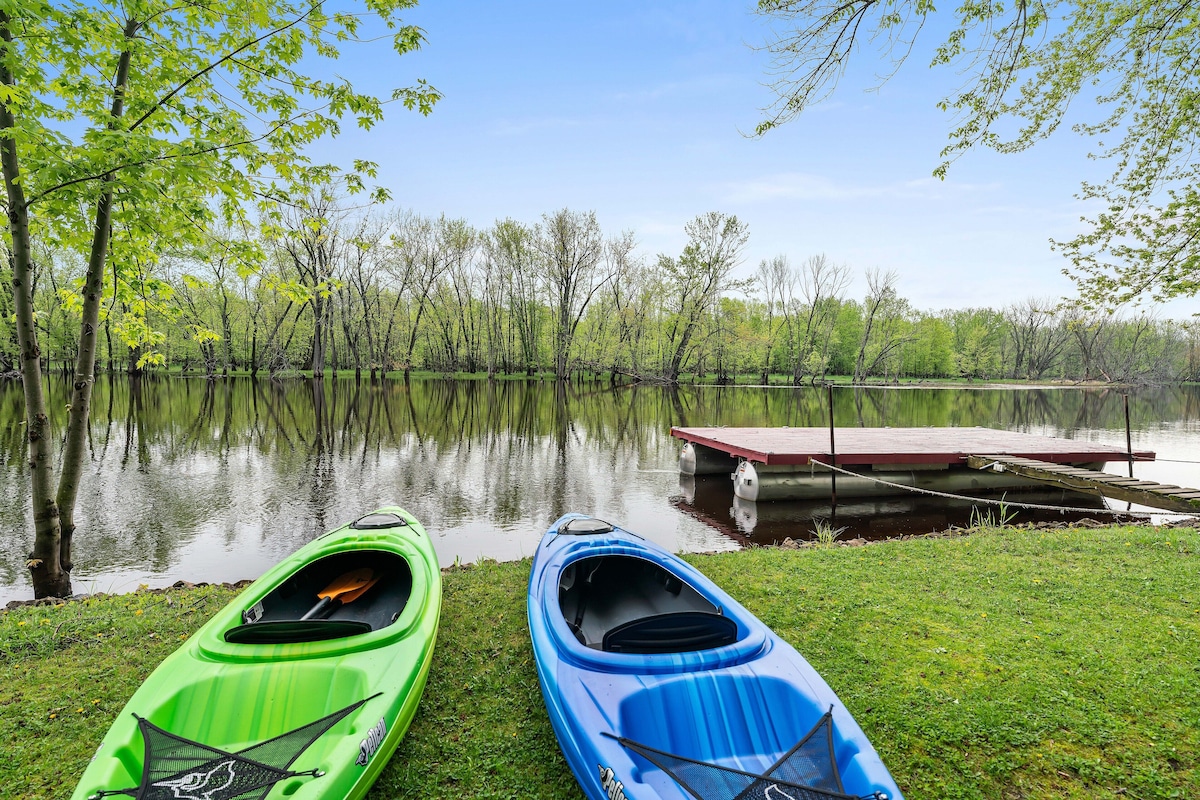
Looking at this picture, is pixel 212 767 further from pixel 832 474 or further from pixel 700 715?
pixel 832 474

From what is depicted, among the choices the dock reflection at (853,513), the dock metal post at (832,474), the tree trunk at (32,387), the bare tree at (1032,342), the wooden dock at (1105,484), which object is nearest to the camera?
the tree trunk at (32,387)

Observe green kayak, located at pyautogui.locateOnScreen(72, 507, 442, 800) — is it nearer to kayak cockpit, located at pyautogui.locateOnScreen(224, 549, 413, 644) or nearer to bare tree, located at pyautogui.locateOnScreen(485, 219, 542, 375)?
kayak cockpit, located at pyautogui.locateOnScreen(224, 549, 413, 644)

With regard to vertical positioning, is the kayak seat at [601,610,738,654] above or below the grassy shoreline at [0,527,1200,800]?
above

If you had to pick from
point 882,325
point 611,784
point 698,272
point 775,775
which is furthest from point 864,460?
point 882,325

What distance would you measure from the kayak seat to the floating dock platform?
24.7 ft

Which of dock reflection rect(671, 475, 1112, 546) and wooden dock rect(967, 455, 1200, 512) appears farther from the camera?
dock reflection rect(671, 475, 1112, 546)

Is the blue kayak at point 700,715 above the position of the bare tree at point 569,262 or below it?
below

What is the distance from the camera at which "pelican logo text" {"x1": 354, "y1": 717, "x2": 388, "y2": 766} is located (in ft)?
7.27

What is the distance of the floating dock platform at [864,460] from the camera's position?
10.5 m

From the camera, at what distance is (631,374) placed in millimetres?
50750

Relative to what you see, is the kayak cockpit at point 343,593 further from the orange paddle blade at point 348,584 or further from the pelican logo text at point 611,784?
the pelican logo text at point 611,784

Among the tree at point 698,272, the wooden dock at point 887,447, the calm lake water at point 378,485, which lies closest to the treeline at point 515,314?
the tree at point 698,272

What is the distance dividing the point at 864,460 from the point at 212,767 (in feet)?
35.2

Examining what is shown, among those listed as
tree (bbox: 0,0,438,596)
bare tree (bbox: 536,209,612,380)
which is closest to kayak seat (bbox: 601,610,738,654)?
tree (bbox: 0,0,438,596)
